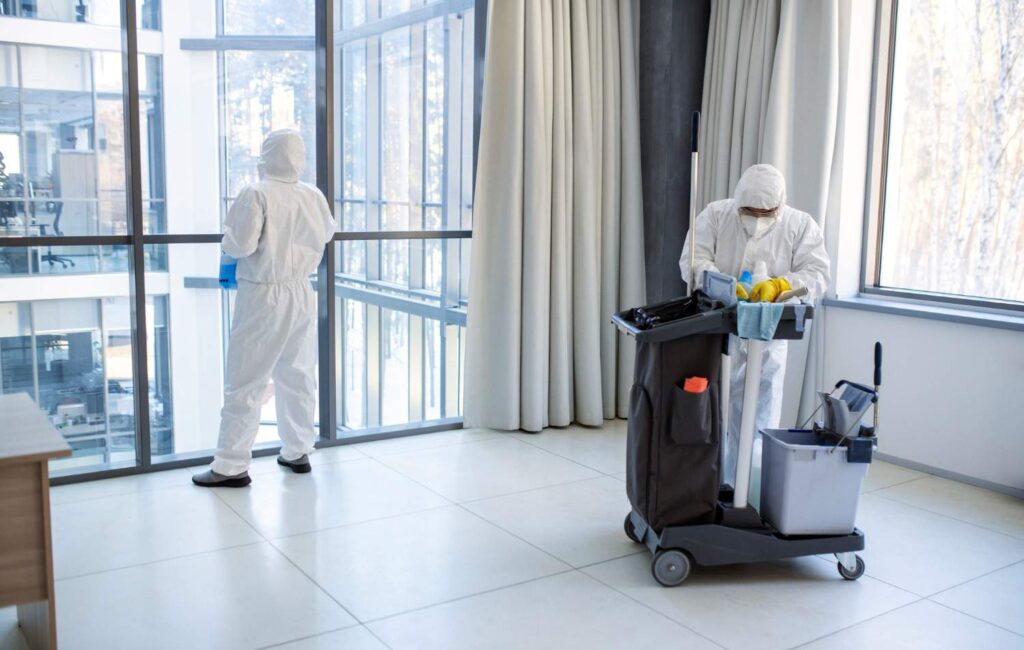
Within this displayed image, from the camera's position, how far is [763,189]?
11.6 feet

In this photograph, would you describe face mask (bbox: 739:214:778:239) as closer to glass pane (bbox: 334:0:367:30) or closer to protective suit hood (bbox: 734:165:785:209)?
protective suit hood (bbox: 734:165:785:209)

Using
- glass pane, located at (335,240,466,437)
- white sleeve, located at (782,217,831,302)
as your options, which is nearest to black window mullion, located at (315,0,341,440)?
glass pane, located at (335,240,466,437)

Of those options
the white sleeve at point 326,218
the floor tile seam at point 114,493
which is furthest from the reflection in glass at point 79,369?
the white sleeve at point 326,218

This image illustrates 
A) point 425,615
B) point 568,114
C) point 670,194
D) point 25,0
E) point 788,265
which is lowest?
point 425,615

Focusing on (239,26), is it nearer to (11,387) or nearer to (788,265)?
(11,387)

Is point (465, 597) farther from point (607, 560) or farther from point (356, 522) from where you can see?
point (356, 522)

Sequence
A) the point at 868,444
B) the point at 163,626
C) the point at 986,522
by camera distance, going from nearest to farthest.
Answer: the point at 163,626 < the point at 868,444 < the point at 986,522

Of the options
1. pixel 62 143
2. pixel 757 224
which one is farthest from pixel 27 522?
pixel 757 224

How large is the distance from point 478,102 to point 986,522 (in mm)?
3007

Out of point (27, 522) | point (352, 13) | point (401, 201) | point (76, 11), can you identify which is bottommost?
point (27, 522)

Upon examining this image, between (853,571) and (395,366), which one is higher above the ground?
(395,366)

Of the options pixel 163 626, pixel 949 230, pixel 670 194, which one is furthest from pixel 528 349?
pixel 163 626

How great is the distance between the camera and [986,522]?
3609 mm

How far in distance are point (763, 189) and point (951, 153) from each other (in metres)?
1.28
